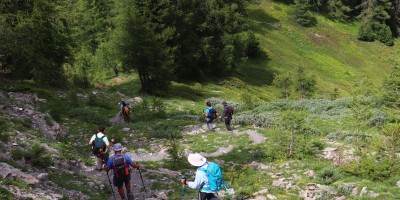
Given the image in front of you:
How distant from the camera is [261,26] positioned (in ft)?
244

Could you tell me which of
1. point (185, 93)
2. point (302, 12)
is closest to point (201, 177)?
point (185, 93)

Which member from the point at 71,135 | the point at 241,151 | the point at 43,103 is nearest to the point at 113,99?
the point at 43,103

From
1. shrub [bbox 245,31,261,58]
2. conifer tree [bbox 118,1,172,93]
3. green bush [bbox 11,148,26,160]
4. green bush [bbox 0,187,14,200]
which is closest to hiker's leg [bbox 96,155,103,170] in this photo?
green bush [bbox 11,148,26,160]

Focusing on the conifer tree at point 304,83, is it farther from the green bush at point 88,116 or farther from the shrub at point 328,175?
the shrub at point 328,175

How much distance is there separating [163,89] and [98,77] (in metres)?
9.39

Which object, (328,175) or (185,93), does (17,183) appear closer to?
(328,175)

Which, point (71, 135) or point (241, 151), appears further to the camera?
point (71, 135)

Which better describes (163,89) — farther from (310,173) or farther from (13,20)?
(310,173)

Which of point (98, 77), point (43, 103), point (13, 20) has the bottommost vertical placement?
point (98, 77)

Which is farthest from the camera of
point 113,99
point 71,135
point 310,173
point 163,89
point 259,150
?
point 163,89

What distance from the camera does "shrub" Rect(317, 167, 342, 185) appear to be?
1504cm

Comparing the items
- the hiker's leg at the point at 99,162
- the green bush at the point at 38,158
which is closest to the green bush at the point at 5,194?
the green bush at the point at 38,158

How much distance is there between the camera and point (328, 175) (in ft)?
50.8

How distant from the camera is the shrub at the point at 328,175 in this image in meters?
15.0
